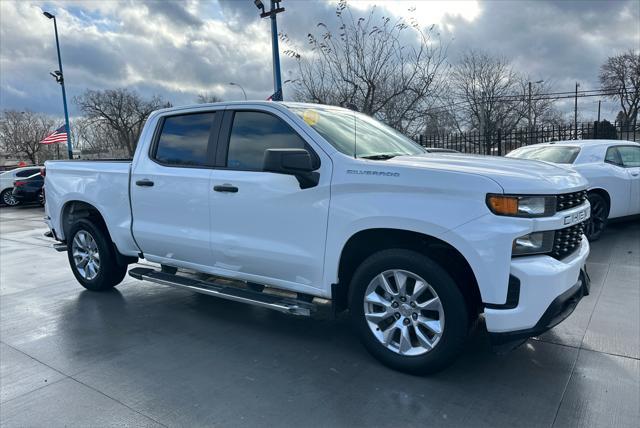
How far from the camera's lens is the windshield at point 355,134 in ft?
12.7

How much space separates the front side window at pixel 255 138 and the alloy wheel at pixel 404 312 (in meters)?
1.29

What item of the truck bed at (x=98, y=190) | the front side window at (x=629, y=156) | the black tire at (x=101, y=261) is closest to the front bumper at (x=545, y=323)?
the truck bed at (x=98, y=190)

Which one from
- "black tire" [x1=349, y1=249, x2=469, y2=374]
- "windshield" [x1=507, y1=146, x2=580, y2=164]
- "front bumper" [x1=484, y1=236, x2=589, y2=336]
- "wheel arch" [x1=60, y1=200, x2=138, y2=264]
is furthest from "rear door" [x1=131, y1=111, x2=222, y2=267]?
"windshield" [x1=507, y1=146, x2=580, y2=164]

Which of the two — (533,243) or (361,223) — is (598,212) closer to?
(533,243)

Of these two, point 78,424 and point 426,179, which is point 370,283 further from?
point 78,424

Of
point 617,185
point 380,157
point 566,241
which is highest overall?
point 380,157

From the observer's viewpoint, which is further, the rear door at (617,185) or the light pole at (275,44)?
the light pole at (275,44)

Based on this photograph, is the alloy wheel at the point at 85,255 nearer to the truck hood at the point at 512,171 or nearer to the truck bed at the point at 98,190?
the truck bed at the point at 98,190

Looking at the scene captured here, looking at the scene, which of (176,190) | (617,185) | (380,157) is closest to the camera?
(380,157)

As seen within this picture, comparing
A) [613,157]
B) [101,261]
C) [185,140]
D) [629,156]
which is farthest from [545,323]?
[629,156]

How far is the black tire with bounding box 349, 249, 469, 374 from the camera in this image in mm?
3178

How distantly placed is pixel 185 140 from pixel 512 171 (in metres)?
3.05

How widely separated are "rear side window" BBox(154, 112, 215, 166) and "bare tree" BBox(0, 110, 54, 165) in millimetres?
70043

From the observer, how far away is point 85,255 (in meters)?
5.87
